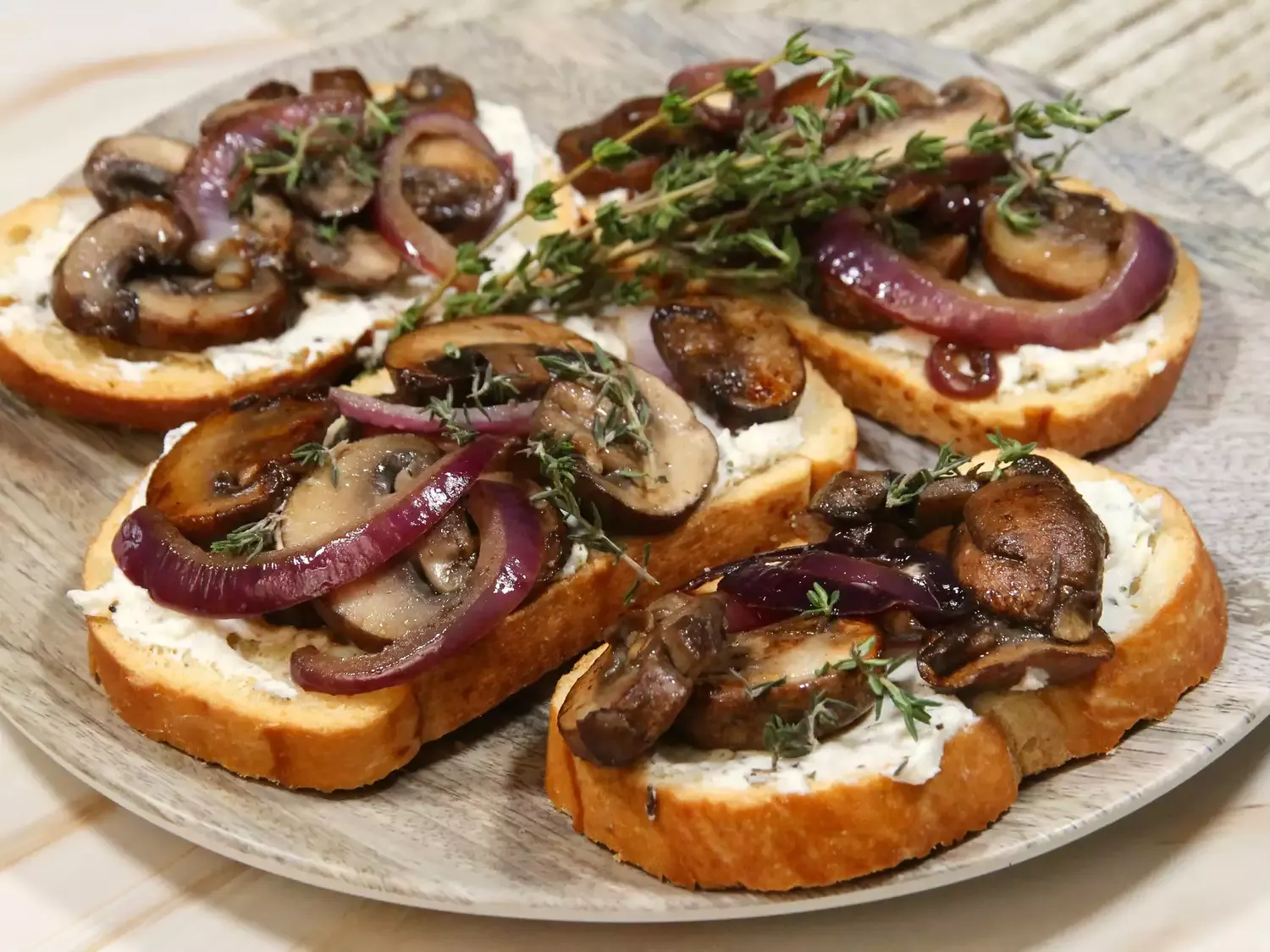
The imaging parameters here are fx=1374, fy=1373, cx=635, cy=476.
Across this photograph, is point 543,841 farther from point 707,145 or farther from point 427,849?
point 707,145

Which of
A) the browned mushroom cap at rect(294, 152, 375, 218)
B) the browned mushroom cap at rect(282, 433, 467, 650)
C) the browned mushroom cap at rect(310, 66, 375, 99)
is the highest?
the browned mushroom cap at rect(310, 66, 375, 99)

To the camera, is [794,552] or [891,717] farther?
[794,552]

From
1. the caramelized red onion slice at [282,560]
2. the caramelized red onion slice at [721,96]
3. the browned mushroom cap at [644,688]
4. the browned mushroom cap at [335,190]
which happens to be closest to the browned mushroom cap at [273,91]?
the browned mushroom cap at [335,190]

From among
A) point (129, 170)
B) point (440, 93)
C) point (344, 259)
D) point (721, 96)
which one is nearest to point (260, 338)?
point (344, 259)

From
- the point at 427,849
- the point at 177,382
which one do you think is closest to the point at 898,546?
the point at 427,849

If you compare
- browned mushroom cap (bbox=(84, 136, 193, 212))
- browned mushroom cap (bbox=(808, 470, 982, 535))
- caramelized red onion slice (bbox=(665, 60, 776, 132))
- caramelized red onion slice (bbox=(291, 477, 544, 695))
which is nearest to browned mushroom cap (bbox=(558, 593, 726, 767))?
caramelized red onion slice (bbox=(291, 477, 544, 695))

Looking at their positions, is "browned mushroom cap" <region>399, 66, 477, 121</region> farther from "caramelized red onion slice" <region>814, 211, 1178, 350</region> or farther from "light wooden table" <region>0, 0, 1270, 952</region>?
"light wooden table" <region>0, 0, 1270, 952</region>
